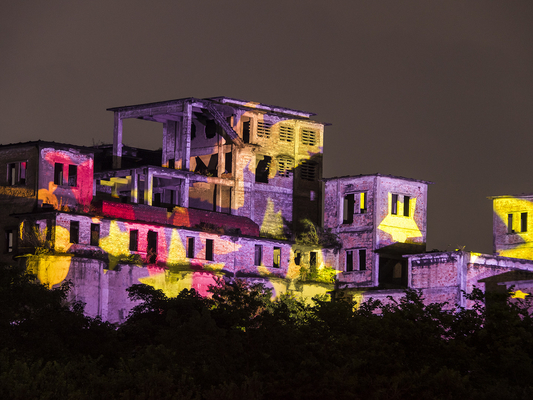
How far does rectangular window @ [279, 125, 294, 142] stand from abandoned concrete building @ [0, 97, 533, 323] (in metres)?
0.06

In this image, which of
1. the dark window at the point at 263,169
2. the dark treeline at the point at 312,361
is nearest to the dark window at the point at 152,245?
the dark window at the point at 263,169

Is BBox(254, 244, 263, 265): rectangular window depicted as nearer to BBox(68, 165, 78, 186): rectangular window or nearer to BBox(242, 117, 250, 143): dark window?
BBox(242, 117, 250, 143): dark window

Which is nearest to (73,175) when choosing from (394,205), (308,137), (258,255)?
(258,255)

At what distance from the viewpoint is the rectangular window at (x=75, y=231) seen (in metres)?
50.2

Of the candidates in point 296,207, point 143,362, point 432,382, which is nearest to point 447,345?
point 432,382

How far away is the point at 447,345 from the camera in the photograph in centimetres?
3362

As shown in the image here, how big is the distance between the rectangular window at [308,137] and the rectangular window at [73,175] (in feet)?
55.6

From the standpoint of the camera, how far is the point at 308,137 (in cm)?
6662

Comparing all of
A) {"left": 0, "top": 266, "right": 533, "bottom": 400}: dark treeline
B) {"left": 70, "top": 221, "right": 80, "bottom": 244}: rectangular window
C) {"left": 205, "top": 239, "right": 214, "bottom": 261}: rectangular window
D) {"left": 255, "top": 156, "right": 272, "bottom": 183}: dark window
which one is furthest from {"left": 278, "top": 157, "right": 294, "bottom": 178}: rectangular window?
{"left": 0, "top": 266, "right": 533, "bottom": 400}: dark treeline

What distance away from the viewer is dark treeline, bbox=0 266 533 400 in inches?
1256

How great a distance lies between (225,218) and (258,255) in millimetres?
3253

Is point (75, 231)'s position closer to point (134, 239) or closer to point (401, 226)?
point (134, 239)

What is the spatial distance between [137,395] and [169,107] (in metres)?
31.9

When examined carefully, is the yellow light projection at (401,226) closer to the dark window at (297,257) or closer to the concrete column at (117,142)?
the dark window at (297,257)
